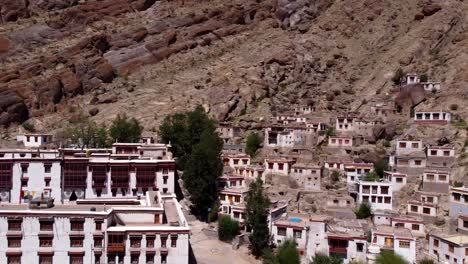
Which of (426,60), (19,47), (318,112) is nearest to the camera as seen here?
(318,112)

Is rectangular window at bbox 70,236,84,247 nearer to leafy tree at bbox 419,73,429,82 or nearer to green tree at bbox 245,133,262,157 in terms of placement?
green tree at bbox 245,133,262,157

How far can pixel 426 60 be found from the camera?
302 feet

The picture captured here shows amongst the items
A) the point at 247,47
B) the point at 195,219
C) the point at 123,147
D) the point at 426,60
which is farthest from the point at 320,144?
the point at 247,47

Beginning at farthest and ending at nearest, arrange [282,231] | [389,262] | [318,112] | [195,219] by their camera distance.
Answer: [318,112]
[195,219]
[282,231]
[389,262]

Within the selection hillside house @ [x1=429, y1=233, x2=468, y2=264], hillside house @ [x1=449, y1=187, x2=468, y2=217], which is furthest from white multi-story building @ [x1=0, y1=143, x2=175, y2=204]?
hillside house @ [x1=449, y1=187, x2=468, y2=217]

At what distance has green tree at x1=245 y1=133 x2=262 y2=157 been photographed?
6938 centimetres

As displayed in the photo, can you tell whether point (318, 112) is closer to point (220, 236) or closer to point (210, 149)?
point (210, 149)

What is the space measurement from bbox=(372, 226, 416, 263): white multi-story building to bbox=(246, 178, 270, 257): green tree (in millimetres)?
9890

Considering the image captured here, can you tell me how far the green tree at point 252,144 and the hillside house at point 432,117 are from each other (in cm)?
2315

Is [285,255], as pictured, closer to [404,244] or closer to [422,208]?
[404,244]

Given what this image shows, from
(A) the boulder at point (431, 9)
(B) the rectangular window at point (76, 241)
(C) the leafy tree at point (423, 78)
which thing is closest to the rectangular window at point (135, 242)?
(B) the rectangular window at point (76, 241)

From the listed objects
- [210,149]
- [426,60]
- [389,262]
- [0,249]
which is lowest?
[389,262]

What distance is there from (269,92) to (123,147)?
138 feet

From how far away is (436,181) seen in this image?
2018 inches
